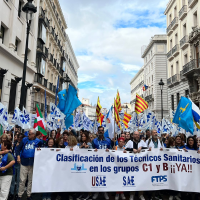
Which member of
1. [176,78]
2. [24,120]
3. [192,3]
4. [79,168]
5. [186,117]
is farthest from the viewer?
[176,78]

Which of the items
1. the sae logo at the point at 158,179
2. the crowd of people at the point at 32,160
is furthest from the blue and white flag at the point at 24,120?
the sae logo at the point at 158,179

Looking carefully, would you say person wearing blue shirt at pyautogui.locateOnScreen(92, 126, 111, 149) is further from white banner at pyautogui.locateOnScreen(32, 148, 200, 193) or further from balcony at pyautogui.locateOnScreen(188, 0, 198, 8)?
balcony at pyautogui.locateOnScreen(188, 0, 198, 8)

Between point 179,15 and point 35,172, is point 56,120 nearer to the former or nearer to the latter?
point 35,172

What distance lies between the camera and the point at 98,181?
18.1 ft

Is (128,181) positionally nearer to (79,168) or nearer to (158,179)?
(158,179)

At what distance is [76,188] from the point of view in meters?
5.40

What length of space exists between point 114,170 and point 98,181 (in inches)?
18.8

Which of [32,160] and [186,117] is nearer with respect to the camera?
[32,160]

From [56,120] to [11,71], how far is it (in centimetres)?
617

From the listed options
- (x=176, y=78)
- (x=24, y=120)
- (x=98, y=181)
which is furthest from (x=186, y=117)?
(x=176, y=78)

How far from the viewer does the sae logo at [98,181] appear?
5496 millimetres

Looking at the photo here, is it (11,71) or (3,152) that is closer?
(3,152)

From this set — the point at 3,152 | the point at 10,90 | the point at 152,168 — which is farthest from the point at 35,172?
the point at 10,90

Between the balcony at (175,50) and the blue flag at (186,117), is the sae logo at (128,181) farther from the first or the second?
the balcony at (175,50)
